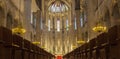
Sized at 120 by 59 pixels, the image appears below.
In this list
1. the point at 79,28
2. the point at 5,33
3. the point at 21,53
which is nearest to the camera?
the point at 5,33

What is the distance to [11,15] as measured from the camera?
23.4m

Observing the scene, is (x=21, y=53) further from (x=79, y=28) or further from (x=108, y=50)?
(x=79, y=28)

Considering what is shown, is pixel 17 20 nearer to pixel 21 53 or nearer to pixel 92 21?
pixel 92 21

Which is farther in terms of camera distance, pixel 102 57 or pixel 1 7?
pixel 1 7

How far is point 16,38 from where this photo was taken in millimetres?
6117

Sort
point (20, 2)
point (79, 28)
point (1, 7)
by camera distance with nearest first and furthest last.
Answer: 1. point (1, 7)
2. point (20, 2)
3. point (79, 28)

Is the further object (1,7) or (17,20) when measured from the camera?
(17,20)

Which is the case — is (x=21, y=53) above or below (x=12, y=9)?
below

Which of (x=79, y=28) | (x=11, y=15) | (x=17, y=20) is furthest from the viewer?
(x=79, y=28)

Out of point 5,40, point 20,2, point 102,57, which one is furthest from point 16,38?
point 20,2

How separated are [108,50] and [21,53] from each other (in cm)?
235

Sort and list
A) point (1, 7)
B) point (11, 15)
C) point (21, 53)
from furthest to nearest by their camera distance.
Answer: point (11, 15) < point (1, 7) < point (21, 53)

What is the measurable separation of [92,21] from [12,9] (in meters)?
10.3

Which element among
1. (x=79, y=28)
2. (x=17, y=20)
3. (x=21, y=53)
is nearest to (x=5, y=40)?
(x=21, y=53)
